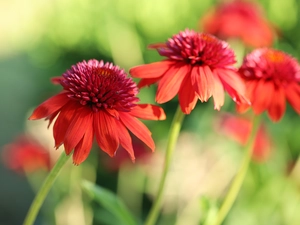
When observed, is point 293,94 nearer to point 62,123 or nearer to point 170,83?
point 170,83

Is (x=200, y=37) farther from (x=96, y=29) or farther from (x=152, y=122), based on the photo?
(x=96, y=29)

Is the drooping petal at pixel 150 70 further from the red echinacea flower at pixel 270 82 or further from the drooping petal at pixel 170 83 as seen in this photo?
the red echinacea flower at pixel 270 82

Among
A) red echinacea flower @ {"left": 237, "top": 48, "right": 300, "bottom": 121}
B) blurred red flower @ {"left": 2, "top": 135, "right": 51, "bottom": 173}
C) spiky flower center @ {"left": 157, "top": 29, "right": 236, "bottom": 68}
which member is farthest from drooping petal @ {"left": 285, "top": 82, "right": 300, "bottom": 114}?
blurred red flower @ {"left": 2, "top": 135, "right": 51, "bottom": 173}

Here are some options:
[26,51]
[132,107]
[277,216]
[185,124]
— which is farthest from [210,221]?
[26,51]

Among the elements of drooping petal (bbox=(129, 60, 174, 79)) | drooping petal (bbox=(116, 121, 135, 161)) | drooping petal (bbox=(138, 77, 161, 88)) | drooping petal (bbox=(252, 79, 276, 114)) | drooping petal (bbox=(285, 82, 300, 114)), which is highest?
drooping petal (bbox=(129, 60, 174, 79))

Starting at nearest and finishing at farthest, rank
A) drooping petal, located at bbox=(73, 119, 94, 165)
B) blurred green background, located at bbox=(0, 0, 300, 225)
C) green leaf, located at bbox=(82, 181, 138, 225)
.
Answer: drooping petal, located at bbox=(73, 119, 94, 165)
green leaf, located at bbox=(82, 181, 138, 225)
blurred green background, located at bbox=(0, 0, 300, 225)

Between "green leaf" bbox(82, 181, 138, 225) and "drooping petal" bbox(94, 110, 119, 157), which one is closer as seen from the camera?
"drooping petal" bbox(94, 110, 119, 157)

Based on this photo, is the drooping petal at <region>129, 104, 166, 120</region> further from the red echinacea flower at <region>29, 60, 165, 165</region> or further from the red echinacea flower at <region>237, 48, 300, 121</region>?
the red echinacea flower at <region>237, 48, 300, 121</region>
